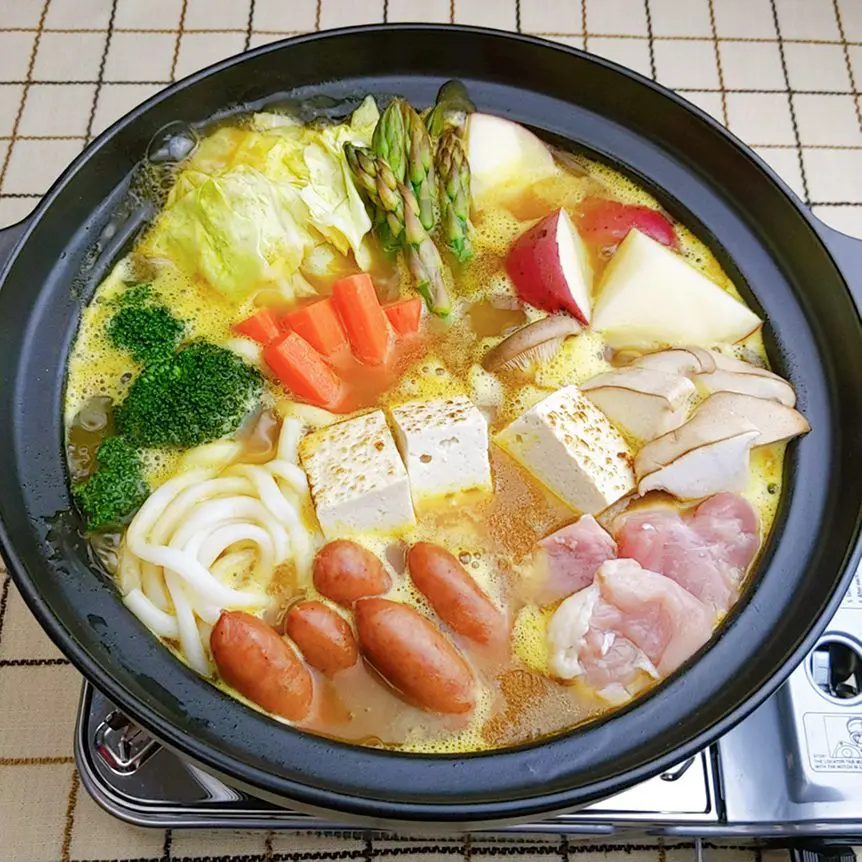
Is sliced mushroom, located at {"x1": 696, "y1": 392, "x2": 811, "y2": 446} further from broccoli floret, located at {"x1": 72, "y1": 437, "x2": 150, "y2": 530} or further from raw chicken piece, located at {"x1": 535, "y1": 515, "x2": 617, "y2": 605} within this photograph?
broccoli floret, located at {"x1": 72, "y1": 437, "x2": 150, "y2": 530}

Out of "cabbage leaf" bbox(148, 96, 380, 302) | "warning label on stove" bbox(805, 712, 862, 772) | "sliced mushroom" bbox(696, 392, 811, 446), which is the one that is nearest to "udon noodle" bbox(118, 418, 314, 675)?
"cabbage leaf" bbox(148, 96, 380, 302)

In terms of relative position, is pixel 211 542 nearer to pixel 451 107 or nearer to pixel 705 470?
pixel 705 470

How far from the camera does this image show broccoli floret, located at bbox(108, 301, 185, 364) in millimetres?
2670

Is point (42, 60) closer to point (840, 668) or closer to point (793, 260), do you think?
point (793, 260)

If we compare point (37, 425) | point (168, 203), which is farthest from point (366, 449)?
point (168, 203)

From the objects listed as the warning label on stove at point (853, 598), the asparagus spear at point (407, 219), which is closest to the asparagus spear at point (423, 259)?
the asparagus spear at point (407, 219)

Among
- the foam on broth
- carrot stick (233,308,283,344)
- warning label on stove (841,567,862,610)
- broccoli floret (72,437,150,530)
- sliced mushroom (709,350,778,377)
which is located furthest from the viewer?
carrot stick (233,308,283,344)

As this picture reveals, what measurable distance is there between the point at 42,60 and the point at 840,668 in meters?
4.01

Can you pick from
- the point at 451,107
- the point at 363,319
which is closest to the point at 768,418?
the point at 363,319

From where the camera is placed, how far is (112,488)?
7.88 ft

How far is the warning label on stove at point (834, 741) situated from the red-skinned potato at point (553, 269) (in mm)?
1327

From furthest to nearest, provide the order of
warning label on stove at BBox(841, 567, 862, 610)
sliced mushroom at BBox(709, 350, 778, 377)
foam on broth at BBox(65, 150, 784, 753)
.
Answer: sliced mushroom at BBox(709, 350, 778, 377)
warning label on stove at BBox(841, 567, 862, 610)
foam on broth at BBox(65, 150, 784, 753)

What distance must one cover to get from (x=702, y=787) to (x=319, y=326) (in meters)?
1.70

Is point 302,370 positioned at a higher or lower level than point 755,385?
higher
